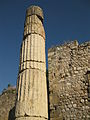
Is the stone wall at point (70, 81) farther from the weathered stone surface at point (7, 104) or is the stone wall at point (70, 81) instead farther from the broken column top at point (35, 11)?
the weathered stone surface at point (7, 104)

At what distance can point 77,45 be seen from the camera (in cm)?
793

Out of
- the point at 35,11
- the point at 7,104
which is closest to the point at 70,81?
the point at 35,11

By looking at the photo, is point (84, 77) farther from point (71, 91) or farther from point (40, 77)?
point (40, 77)

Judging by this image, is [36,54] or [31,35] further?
[31,35]

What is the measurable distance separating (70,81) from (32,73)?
6.54 feet

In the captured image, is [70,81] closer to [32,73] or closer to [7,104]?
[32,73]

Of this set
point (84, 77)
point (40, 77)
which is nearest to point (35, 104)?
point (40, 77)

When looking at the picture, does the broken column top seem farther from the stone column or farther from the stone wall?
the stone wall

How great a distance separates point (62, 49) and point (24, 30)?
208 cm

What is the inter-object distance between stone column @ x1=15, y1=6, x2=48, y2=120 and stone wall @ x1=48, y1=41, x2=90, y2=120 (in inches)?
49.5

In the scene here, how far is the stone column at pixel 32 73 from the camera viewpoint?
557cm

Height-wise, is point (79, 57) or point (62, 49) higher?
point (62, 49)

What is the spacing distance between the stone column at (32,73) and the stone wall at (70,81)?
1257mm

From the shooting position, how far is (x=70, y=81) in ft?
24.1
